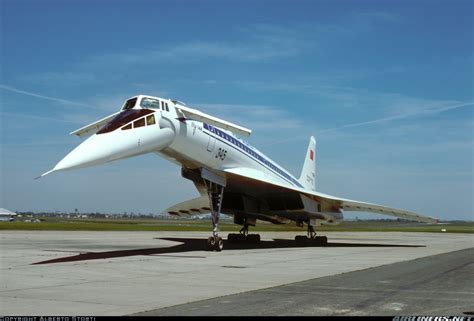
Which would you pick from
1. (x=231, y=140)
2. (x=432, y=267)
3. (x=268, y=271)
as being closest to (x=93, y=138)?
(x=268, y=271)

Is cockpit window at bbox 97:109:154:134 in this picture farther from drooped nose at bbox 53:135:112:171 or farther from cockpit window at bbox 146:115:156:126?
drooped nose at bbox 53:135:112:171

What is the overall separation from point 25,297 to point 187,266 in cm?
641

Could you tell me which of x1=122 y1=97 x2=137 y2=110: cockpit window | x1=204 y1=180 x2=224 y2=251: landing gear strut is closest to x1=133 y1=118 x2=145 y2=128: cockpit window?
x1=122 y1=97 x2=137 y2=110: cockpit window

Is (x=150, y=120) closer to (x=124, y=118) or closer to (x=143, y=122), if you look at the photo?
(x=143, y=122)

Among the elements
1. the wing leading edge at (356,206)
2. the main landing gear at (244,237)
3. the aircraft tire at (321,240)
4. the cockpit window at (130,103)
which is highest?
the cockpit window at (130,103)

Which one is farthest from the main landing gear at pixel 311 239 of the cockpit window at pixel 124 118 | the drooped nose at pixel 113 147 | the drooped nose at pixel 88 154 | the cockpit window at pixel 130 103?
the drooped nose at pixel 88 154

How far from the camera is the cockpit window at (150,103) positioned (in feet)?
59.7

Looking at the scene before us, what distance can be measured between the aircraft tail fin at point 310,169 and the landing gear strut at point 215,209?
46.2 feet

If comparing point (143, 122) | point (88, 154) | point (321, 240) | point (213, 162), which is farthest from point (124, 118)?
point (321, 240)

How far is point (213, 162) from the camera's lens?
2216 centimetres

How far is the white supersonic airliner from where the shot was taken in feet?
53.9

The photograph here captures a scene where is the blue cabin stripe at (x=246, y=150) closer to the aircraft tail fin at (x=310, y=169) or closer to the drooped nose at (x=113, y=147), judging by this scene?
the drooped nose at (x=113, y=147)

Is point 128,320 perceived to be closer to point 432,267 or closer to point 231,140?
point 432,267

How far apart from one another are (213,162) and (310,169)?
54.3 ft
